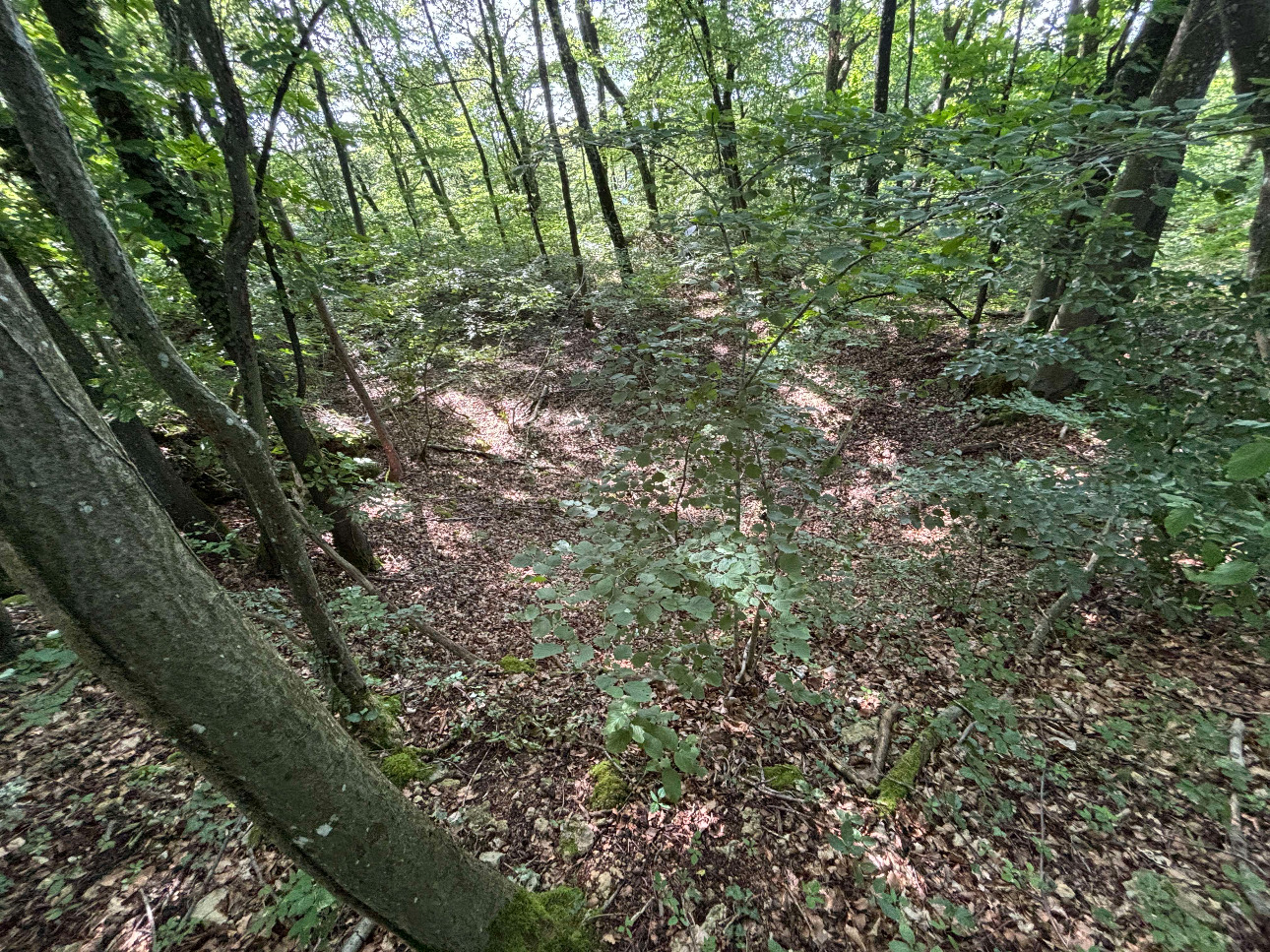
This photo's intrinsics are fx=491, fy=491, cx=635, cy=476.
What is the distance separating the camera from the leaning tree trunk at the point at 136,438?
10.5ft

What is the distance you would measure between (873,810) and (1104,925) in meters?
0.95

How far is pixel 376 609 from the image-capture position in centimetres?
349

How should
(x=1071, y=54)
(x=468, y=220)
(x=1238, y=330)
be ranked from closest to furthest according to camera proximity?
(x=1238, y=330), (x=1071, y=54), (x=468, y=220)

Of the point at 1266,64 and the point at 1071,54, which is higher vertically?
the point at 1071,54

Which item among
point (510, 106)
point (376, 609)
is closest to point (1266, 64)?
point (376, 609)

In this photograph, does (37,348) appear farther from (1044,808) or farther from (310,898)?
(1044,808)

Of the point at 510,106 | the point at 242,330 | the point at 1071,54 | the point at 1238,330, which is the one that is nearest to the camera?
the point at 242,330

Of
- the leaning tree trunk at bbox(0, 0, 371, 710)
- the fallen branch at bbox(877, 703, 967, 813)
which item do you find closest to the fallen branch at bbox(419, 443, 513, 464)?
the leaning tree trunk at bbox(0, 0, 371, 710)

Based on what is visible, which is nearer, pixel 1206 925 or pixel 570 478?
pixel 1206 925

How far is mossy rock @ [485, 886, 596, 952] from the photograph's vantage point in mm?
1897

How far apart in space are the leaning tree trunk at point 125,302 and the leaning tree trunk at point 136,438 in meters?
1.62

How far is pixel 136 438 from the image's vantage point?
165 inches

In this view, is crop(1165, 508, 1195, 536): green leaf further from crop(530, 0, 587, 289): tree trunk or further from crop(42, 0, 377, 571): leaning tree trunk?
crop(530, 0, 587, 289): tree trunk

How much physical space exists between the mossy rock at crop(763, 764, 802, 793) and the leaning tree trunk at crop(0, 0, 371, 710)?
2.64 metres
